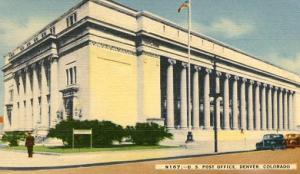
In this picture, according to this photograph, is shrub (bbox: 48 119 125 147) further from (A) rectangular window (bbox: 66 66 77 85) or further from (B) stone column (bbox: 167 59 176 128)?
(B) stone column (bbox: 167 59 176 128)

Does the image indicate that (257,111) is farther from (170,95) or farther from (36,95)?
(36,95)

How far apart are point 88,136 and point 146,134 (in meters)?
5.39

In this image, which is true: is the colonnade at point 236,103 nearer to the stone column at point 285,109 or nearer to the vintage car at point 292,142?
the stone column at point 285,109

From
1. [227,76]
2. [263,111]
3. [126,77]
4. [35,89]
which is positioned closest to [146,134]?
[126,77]

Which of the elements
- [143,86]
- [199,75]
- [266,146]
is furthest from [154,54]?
[266,146]

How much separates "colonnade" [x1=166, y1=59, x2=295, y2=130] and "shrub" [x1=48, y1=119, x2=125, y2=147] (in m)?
14.3

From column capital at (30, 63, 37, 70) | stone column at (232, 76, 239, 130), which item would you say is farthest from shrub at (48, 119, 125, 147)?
stone column at (232, 76, 239, 130)

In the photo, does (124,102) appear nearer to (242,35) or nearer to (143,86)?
(143,86)

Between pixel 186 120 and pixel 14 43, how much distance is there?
90.1 ft

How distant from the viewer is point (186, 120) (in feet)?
128

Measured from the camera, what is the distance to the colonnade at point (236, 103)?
3866 cm

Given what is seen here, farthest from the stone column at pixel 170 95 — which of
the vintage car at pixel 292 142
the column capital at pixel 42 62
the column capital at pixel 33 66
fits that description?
the vintage car at pixel 292 142

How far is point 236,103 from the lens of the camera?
47.0 metres

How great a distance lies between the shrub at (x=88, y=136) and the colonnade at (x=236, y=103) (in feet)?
46.9
